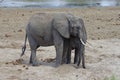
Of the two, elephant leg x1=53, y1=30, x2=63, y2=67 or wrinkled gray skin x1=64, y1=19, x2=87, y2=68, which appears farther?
elephant leg x1=53, y1=30, x2=63, y2=67

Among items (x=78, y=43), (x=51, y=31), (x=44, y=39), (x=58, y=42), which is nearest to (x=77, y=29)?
(x=78, y=43)

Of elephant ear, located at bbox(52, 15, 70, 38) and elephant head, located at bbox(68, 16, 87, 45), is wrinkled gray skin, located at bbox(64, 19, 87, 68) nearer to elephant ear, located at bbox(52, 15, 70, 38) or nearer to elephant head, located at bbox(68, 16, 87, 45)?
elephant head, located at bbox(68, 16, 87, 45)

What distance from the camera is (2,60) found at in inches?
479

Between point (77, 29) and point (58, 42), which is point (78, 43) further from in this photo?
point (58, 42)

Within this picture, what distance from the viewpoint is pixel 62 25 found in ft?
35.7

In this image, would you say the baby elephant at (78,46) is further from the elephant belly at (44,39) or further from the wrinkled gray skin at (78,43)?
the elephant belly at (44,39)

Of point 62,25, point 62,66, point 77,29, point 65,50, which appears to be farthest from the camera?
point 65,50

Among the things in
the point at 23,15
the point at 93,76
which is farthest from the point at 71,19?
the point at 23,15

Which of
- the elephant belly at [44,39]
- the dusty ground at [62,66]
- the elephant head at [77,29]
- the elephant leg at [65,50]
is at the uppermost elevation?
the elephant head at [77,29]

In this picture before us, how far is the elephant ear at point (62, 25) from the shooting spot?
10812 mm

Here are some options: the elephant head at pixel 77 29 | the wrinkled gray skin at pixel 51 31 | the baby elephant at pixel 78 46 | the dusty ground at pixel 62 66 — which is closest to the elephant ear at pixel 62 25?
the wrinkled gray skin at pixel 51 31

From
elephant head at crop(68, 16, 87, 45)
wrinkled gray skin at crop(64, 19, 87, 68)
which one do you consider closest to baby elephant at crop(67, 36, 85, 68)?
wrinkled gray skin at crop(64, 19, 87, 68)

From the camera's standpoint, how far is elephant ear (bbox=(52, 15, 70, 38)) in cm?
1081

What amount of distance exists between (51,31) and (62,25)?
1.28 feet
